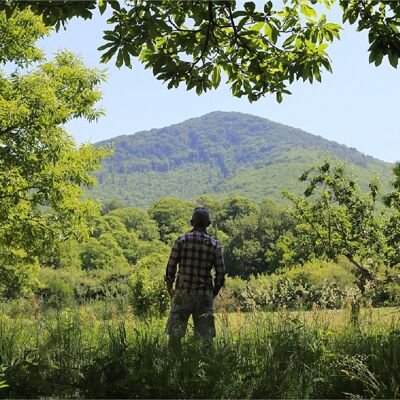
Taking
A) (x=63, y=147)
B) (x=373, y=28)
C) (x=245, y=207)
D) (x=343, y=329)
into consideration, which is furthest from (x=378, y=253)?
(x=245, y=207)

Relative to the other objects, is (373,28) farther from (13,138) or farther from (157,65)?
(13,138)

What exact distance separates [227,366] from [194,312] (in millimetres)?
1536

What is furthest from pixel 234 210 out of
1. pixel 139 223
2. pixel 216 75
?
pixel 216 75

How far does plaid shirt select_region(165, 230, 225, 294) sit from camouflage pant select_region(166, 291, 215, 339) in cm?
7

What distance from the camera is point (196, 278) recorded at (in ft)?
17.2

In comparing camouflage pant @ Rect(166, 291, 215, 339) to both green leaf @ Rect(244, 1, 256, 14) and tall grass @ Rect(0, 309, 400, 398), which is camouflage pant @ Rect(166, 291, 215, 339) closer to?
tall grass @ Rect(0, 309, 400, 398)

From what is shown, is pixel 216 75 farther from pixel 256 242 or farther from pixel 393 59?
pixel 256 242

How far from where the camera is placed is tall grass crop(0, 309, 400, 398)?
349 centimetres

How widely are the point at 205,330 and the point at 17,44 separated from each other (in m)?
8.38

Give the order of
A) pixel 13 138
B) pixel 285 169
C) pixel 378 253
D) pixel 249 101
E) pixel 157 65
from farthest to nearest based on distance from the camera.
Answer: pixel 285 169 → pixel 378 253 → pixel 13 138 → pixel 249 101 → pixel 157 65

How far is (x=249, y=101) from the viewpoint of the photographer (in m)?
5.50

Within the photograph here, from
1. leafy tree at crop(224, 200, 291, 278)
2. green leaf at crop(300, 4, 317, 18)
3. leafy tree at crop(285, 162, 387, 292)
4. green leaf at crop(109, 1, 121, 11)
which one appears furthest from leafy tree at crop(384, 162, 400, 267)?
leafy tree at crop(224, 200, 291, 278)

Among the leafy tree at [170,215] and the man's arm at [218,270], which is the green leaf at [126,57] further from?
the leafy tree at [170,215]

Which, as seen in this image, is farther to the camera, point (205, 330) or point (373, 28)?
point (205, 330)
